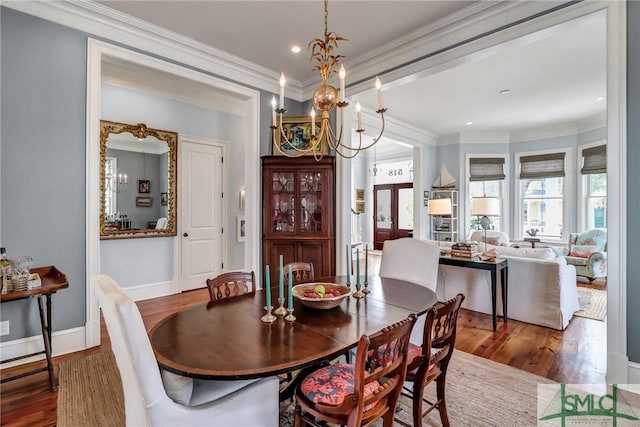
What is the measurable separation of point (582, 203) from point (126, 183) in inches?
315

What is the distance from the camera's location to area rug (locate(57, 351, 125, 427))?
1928 mm

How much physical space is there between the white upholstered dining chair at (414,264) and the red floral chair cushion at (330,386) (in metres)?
1.04

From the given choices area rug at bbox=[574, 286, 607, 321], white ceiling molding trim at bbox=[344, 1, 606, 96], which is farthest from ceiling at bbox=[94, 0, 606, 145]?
area rug at bbox=[574, 286, 607, 321]

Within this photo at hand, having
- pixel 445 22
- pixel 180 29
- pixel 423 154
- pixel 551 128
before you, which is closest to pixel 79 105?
pixel 180 29

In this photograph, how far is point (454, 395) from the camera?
218 cm

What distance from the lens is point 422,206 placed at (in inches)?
285

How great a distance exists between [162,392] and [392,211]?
8.92 metres

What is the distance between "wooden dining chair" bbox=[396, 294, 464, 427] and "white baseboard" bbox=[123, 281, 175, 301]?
391 centimetres

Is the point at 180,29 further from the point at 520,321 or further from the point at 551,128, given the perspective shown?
the point at 551,128

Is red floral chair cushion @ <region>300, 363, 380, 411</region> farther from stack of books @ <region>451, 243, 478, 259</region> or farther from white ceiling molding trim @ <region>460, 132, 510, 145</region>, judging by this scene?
white ceiling molding trim @ <region>460, 132, 510, 145</region>

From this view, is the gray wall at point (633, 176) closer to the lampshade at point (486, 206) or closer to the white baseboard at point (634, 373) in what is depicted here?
the white baseboard at point (634, 373)

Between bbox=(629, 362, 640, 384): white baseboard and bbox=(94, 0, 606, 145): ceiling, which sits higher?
bbox=(94, 0, 606, 145): ceiling

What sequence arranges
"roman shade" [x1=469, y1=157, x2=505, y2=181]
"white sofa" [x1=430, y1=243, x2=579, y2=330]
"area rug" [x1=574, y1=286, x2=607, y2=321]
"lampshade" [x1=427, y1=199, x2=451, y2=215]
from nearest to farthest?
"white sofa" [x1=430, y1=243, x2=579, y2=330]
"area rug" [x1=574, y1=286, x2=607, y2=321]
"lampshade" [x1=427, y1=199, x2=451, y2=215]
"roman shade" [x1=469, y1=157, x2=505, y2=181]

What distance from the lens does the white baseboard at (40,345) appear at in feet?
8.21
